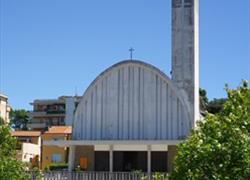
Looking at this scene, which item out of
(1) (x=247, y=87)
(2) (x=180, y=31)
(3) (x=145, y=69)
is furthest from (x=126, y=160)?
Answer: (1) (x=247, y=87)

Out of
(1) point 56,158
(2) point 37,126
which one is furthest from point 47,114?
(1) point 56,158

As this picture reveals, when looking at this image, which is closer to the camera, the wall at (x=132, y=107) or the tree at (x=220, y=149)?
the tree at (x=220, y=149)

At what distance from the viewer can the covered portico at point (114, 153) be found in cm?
3269

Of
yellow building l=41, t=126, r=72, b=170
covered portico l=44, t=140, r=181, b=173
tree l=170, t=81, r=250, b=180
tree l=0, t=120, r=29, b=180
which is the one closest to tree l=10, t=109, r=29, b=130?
yellow building l=41, t=126, r=72, b=170

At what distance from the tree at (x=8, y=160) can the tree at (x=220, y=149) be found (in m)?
7.56

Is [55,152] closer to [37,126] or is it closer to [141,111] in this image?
[141,111]

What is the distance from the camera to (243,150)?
13.1 metres

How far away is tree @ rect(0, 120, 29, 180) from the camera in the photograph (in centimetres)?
1983

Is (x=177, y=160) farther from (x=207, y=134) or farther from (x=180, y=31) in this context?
(x=180, y=31)

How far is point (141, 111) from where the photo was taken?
108ft

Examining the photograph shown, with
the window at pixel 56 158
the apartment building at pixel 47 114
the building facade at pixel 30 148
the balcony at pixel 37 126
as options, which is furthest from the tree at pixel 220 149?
the balcony at pixel 37 126

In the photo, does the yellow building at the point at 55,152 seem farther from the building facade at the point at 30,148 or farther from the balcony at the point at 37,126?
the balcony at the point at 37,126

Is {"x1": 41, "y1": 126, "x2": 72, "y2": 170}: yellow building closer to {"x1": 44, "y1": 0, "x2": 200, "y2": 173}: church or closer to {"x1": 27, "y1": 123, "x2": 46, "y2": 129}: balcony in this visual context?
{"x1": 44, "y1": 0, "x2": 200, "y2": 173}: church

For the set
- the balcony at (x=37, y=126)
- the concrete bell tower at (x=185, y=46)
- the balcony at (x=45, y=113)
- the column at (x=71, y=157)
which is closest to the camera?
the column at (x=71, y=157)
